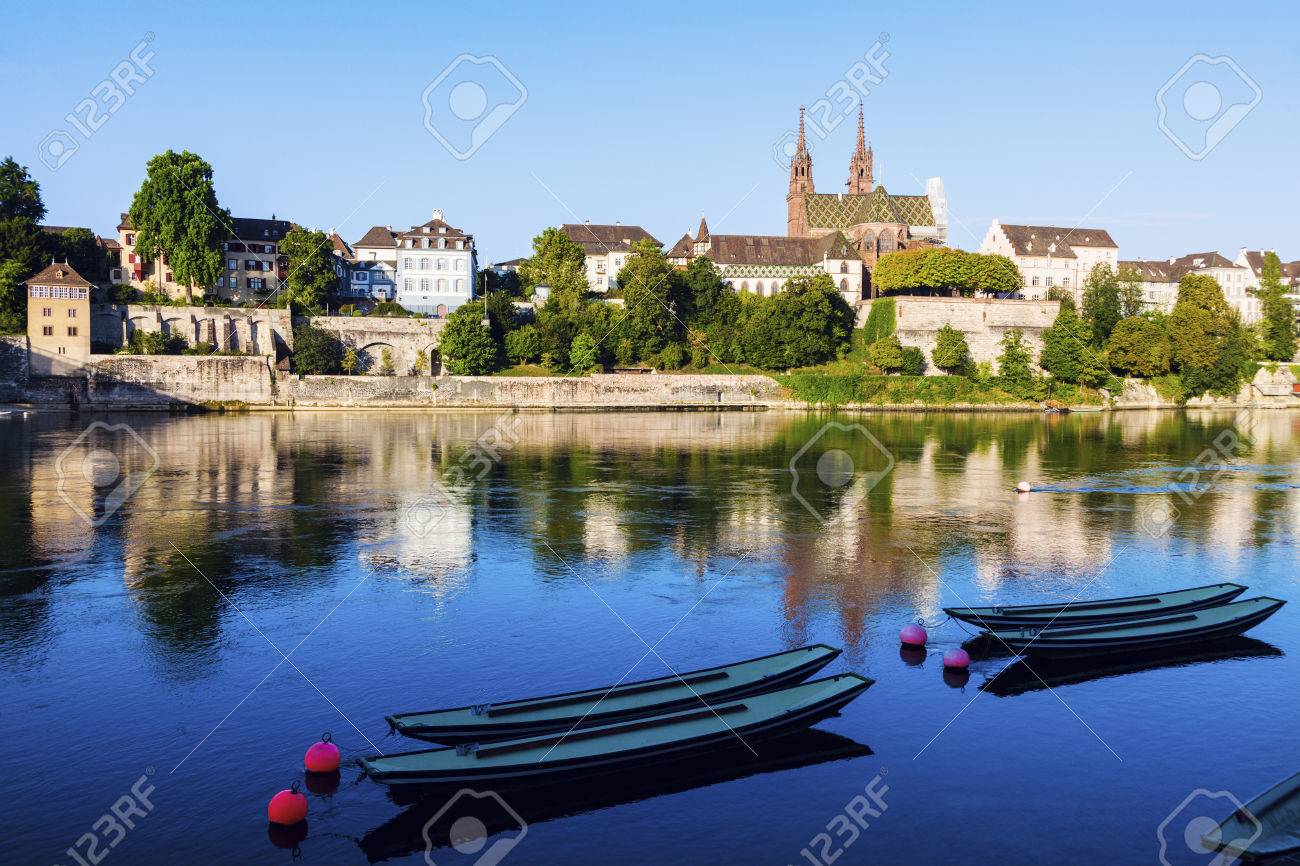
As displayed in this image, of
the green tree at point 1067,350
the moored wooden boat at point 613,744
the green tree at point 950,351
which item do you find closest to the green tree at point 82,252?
the green tree at point 950,351

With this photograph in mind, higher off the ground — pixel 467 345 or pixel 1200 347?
pixel 467 345

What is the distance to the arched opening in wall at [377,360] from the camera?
8544 cm

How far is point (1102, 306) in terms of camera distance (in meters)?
96.4

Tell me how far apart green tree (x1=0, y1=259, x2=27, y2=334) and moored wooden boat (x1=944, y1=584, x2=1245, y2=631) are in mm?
77545

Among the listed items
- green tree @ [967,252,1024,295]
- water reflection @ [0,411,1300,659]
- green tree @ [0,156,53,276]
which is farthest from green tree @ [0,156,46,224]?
green tree @ [967,252,1024,295]

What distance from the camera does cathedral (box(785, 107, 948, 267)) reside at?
10950cm

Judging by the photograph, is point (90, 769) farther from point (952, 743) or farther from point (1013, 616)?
point (1013, 616)

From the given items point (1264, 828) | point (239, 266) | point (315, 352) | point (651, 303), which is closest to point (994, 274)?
point (651, 303)

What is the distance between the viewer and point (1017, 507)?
122 feet

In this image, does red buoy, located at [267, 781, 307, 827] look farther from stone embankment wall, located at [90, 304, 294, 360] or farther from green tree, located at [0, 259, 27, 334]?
green tree, located at [0, 259, 27, 334]

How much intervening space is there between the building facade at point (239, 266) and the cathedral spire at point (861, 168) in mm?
69845

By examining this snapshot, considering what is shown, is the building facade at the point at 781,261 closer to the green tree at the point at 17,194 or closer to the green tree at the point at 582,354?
the green tree at the point at 582,354

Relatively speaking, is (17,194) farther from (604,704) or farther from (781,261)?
(604,704)

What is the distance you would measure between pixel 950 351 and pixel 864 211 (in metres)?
28.1
